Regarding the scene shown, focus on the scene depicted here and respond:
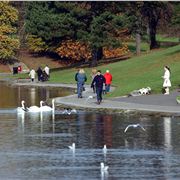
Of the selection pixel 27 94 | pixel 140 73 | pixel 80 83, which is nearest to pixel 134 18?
pixel 140 73

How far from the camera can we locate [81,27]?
272 feet

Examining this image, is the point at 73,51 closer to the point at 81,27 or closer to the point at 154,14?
the point at 81,27

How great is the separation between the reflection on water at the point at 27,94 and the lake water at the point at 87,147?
30.0 ft

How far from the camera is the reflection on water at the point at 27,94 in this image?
155 feet

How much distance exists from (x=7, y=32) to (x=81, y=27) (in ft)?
51.5

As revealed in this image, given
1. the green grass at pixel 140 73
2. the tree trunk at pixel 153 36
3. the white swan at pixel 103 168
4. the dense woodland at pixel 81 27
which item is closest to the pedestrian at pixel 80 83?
the green grass at pixel 140 73

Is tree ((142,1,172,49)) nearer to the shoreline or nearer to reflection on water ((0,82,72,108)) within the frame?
reflection on water ((0,82,72,108))

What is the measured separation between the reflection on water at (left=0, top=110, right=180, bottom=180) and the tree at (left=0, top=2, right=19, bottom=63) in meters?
57.5

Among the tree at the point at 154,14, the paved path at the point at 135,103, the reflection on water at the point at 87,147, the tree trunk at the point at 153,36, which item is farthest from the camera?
the tree trunk at the point at 153,36

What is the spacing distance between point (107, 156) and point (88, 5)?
6483 centimetres

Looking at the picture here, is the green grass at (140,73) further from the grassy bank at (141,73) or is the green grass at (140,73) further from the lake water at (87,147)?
the lake water at (87,147)

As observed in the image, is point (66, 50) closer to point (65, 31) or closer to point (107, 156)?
point (65, 31)

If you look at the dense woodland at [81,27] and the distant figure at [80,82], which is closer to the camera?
the distant figure at [80,82]

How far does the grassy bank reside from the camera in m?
51.9
